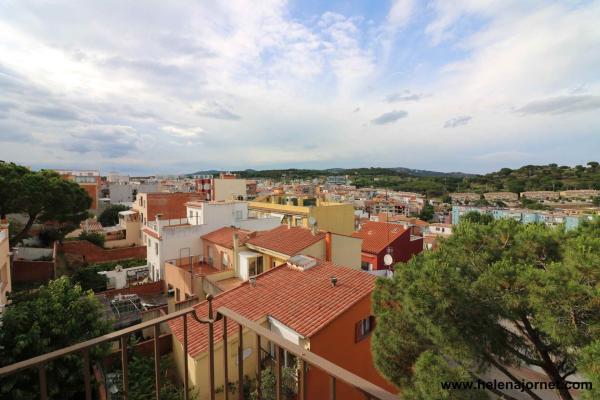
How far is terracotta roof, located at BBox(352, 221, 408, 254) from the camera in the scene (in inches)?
772

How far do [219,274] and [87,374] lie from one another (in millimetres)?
11677

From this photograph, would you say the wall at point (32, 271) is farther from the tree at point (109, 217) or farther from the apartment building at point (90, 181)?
the tree at point (109, 217)

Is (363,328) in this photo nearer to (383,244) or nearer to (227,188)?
(383,244)

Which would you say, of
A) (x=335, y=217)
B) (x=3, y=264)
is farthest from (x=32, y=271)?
(x=335, y=217)

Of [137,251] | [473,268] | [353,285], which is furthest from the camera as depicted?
[137,251]

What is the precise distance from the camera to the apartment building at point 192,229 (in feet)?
52.7

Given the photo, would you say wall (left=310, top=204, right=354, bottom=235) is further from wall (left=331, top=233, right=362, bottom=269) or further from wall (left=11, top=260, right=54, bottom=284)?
wall (left=11, top=260, right=54, bottom=284)

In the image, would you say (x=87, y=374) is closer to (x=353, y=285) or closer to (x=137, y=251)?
(x=353, y=285)

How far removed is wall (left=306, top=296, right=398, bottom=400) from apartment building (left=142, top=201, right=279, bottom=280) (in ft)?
36.3

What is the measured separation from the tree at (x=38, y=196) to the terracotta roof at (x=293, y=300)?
1471 cm

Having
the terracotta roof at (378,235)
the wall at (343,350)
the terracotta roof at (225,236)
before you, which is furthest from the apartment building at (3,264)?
the terracotta roof at (378,235)

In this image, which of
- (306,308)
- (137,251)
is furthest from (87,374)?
(137,251)

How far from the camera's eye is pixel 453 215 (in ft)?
191

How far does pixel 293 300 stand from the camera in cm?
823
